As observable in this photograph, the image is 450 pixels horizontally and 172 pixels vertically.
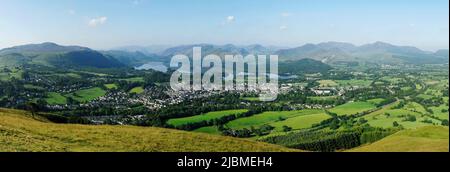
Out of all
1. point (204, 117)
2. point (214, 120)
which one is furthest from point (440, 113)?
point (204, 117)

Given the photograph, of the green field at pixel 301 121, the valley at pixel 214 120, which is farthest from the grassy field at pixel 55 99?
the green field at pixel 301 121

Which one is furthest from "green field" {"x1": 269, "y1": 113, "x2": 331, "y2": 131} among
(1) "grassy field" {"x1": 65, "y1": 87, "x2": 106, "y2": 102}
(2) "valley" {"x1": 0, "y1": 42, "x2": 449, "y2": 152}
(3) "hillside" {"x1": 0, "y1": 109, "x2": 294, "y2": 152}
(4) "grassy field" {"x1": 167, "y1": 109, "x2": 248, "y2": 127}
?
(1) "grassy field" {"x1": 65, "y1": 87, "x2": 106, "y2": 102}

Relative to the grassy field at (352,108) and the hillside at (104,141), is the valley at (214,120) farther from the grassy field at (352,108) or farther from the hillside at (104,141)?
the grassy field at (352,108)

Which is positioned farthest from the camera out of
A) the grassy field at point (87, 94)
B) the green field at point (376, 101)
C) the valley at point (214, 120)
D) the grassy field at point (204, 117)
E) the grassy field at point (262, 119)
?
the grassy field at point (87, 94)

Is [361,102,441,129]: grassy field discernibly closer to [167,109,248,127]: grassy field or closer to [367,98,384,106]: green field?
[367,98,384,106]: green field
